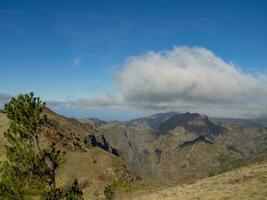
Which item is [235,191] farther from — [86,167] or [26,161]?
[86,167]

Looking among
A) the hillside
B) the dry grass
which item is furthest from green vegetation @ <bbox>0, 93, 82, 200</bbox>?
the hillside

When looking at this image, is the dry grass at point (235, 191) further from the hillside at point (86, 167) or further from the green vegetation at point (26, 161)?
the hillside at point (86, 167)

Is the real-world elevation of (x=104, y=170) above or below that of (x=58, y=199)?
below

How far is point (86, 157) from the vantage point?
15712cm

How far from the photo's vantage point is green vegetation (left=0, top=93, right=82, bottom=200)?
2072 inches

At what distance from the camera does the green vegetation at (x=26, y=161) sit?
173 feet

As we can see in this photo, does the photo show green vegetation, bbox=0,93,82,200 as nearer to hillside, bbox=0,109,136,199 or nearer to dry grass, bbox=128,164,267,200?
dry grass, bbox=128,164,267,200

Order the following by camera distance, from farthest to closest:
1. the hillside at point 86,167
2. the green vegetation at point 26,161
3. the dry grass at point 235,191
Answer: the hillside at point 86,167, the green vegetation at point 26,161, the dry grass at point 235,191

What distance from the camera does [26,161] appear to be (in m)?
53.6

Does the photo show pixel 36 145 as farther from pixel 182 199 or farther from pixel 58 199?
pixel 182 199

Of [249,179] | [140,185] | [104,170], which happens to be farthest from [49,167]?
[104,170]

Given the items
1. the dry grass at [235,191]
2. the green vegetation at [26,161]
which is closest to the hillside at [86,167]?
the dry grass at [235,191]

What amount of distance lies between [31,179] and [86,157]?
10445cm

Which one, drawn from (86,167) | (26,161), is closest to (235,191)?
(26,161)
